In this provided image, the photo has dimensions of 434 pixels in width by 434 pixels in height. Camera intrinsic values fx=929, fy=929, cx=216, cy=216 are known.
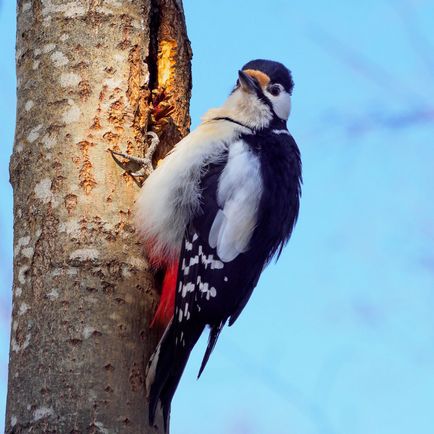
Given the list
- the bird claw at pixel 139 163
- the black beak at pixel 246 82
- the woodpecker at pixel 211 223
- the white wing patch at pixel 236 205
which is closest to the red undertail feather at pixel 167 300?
the woodpecker at pixel 211 223

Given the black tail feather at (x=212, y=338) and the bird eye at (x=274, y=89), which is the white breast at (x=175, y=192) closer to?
the black tail feather at (x=212, y=338)

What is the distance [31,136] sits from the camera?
3.04m

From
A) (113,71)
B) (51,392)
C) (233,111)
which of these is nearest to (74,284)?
(51,392)

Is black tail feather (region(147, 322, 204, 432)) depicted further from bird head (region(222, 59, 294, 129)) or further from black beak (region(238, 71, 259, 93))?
black beak (region(238, 71, 259, 93))

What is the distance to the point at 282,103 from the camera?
3764 mm

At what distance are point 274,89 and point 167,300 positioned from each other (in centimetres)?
120

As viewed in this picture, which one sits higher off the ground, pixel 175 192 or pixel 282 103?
pixel 282 103

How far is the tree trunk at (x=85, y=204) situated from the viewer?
8.61 feet

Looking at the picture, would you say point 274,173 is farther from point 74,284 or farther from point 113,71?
point 74,284

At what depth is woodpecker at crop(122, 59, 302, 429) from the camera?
2895mm

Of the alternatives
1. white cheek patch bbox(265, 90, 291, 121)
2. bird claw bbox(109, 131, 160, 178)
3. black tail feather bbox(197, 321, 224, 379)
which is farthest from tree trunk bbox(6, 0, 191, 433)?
white cheek patch bbox(265, 90, 291, 121)

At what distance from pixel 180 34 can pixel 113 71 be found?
0.47 metres

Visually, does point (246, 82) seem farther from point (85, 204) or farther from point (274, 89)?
point (85, 204)

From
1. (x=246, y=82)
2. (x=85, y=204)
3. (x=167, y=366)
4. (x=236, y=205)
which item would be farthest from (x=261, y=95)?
(x=167, y=366)
